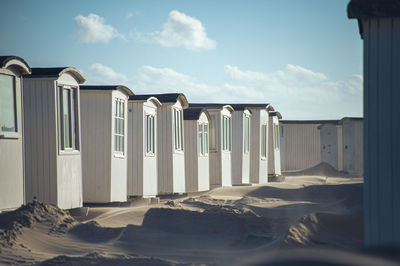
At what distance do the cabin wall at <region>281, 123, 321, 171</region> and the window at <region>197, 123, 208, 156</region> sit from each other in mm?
17962

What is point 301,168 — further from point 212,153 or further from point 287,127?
point 212,153

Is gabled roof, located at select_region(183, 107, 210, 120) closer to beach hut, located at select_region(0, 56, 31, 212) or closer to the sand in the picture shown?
the sand

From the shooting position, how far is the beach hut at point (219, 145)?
70.4 ft

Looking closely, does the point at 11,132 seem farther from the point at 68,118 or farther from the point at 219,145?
the point at 219,145

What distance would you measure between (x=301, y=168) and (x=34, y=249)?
3192 cm

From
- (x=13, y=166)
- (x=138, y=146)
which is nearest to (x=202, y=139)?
(x=138, y=146)

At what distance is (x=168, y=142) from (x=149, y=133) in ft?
4.69

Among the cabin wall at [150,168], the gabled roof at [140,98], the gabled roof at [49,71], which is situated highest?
the gabled roof at [49,71]

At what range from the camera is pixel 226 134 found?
22219 mm

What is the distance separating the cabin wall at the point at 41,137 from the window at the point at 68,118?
0.27 metres

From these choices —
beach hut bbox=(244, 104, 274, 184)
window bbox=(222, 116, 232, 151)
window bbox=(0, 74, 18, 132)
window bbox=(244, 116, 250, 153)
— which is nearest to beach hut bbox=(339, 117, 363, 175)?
beach hut bbox=(244, 104, 274, 184)

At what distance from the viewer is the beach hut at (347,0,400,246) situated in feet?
22.1

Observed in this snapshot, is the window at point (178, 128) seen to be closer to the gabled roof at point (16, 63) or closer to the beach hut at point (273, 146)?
the gabled roof at point (16, 63)

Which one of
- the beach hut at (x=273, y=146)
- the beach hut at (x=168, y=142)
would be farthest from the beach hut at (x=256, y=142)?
the beach hut at (x=168, y=142)
